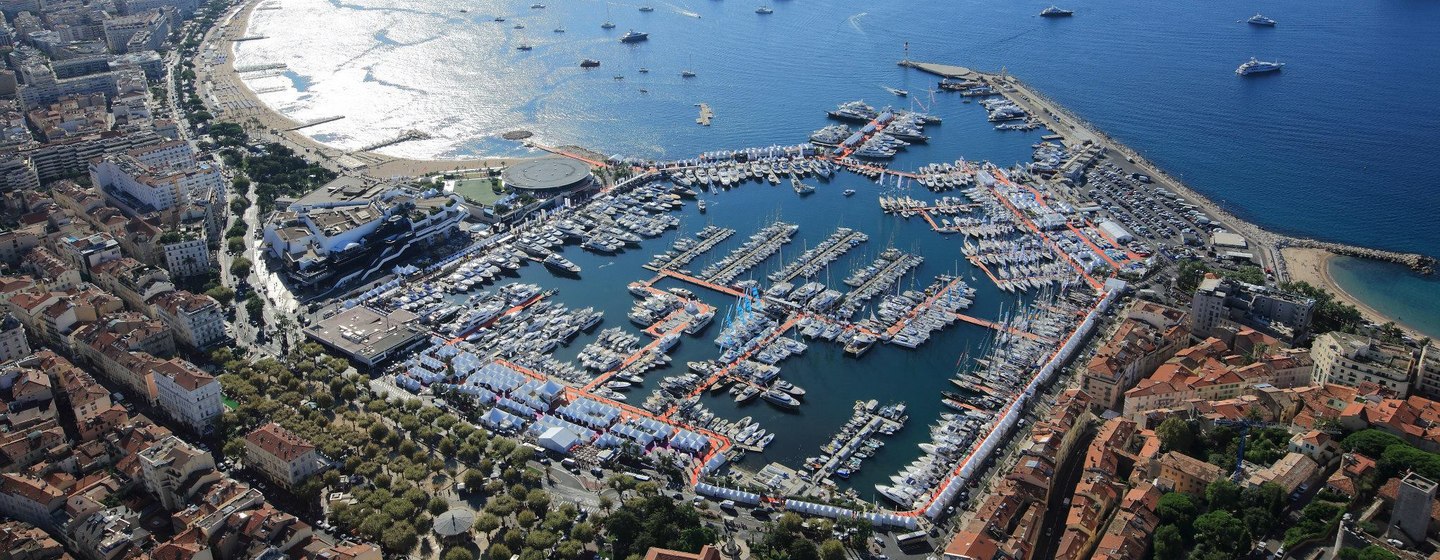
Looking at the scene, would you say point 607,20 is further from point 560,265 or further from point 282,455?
point 282,455

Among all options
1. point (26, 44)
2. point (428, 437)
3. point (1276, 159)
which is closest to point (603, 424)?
point (428, 437)

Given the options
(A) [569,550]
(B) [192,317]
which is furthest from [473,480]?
(B) [192,317]

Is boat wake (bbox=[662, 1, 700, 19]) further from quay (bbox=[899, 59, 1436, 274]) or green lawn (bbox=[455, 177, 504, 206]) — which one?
green lawn (bbox=[455, 177, 504, 206])

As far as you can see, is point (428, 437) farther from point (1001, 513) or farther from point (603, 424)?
point (1001, 513)

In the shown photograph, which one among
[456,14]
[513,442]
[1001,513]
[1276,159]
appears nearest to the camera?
[1001,513]

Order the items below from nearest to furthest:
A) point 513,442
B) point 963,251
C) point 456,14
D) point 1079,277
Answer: point 513,442
point 1079,277
point 963,251
point 456,14

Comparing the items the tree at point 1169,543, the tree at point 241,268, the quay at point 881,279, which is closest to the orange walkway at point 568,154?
the quay at point 881,279

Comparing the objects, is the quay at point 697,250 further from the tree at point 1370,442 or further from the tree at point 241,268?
the tree at point 1370,442
